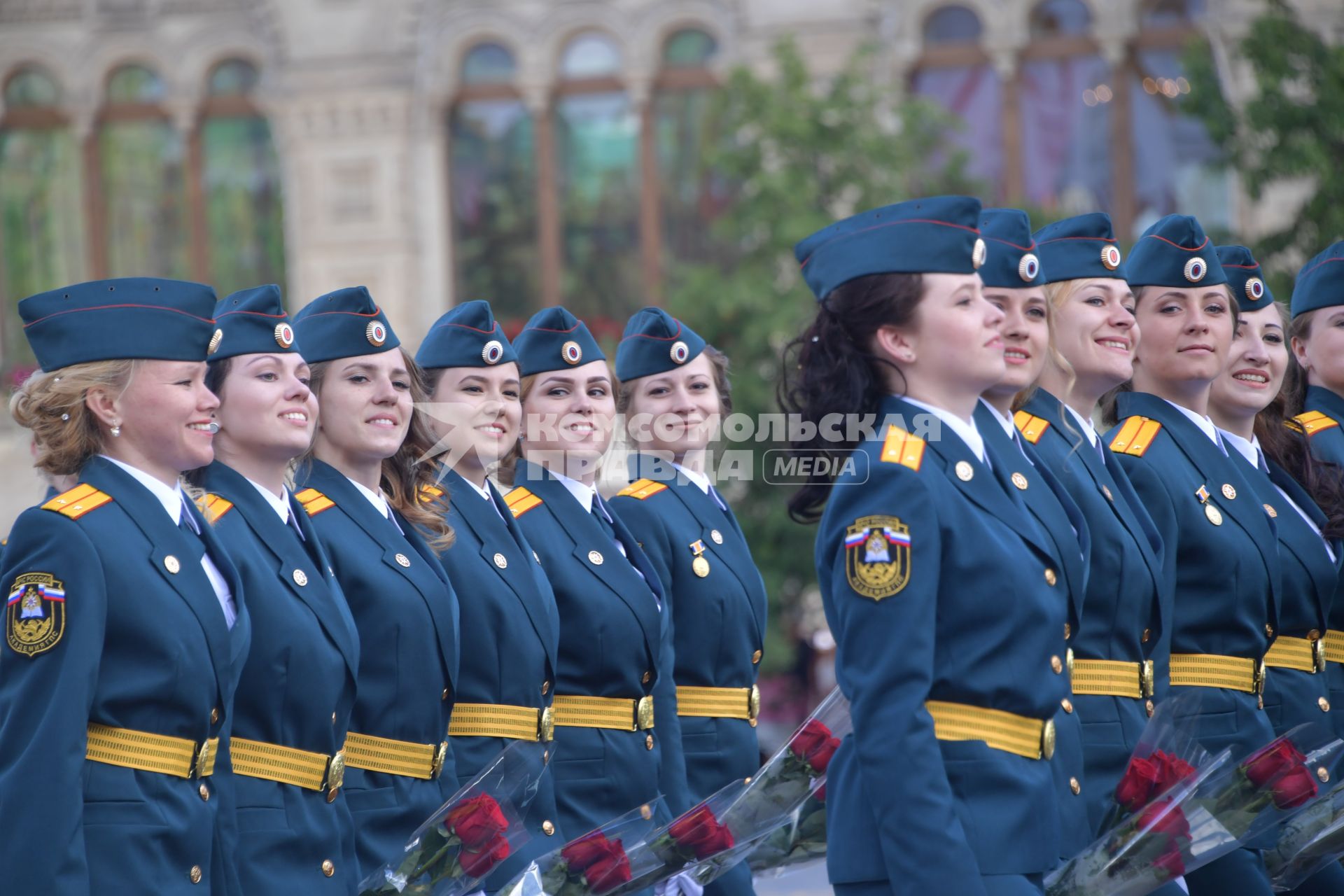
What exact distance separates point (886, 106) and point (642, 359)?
23.7 feet

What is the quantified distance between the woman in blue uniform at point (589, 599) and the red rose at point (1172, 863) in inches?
73.4

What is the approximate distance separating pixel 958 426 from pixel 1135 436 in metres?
1.33

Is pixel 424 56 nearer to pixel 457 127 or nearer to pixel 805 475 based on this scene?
pixel 457 127

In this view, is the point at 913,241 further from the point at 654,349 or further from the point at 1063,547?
the point at 654,349

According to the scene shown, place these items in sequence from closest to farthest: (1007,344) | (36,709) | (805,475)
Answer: (36,709) < (1007,344) < (805,475)

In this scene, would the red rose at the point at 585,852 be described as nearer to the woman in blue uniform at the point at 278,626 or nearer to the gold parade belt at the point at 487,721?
the woman in blue uniform at the point at 278,626

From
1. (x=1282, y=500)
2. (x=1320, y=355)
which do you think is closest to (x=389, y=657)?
(x=1282, y=500)

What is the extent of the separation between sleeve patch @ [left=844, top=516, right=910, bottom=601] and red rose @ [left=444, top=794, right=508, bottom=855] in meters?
1.17

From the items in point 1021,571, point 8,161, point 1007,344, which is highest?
point 8,161

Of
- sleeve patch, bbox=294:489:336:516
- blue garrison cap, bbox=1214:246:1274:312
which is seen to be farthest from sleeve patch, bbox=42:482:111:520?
blue garrison cap, bbox=1214:246:1274:312

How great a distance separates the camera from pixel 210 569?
148 inches

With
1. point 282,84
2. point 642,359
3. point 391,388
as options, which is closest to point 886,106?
point 282,84

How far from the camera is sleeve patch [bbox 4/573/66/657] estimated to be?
10.9 feet

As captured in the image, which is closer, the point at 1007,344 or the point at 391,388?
the point at 1007,344
